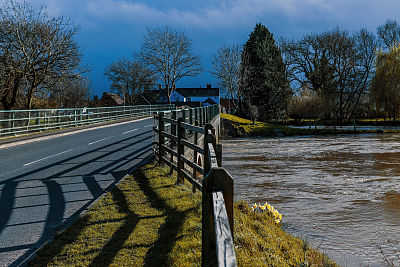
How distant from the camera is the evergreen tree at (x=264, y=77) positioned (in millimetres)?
55781

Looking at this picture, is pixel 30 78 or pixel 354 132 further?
pixel 354 132

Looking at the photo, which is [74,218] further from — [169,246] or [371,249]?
[371,249]

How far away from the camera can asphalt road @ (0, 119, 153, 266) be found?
5.35 m

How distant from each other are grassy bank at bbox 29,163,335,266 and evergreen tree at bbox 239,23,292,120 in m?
48.9

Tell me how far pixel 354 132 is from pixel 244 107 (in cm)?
1878

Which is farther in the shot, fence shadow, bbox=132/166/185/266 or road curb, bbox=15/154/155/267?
fence shadow, bbox=132/166/185/266

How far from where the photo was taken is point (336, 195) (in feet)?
44.2

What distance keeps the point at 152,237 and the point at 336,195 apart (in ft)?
33.1

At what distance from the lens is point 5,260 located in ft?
14.6

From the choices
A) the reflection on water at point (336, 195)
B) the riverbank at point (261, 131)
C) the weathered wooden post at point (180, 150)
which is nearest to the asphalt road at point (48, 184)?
the weathered wooden post at point (180, 150)

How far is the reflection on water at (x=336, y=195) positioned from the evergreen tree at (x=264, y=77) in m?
30.2

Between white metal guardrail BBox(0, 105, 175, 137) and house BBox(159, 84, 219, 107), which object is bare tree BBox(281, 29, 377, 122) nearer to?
white metal guardrail BBox(0, 105, 175, 137)

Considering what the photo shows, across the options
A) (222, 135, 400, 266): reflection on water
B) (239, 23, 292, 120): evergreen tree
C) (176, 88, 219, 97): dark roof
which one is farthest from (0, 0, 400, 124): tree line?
(176, 88, 219, 97): dark roof

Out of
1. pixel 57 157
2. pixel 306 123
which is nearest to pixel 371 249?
pixel 57 157
